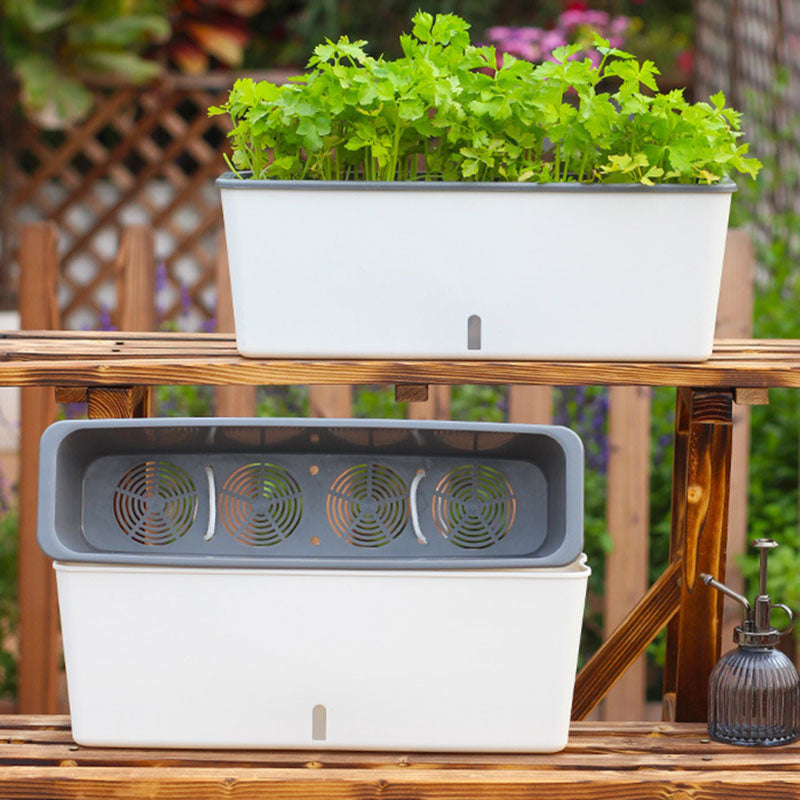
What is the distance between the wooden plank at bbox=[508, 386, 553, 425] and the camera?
1.94 metres

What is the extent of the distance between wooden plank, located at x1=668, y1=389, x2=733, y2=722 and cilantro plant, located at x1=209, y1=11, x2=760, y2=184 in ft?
0.79

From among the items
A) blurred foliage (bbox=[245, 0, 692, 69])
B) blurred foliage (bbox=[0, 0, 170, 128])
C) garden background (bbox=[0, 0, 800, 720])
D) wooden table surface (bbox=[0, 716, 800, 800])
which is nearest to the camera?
wooden table surface (bbox=[0, 716, 800, 800])

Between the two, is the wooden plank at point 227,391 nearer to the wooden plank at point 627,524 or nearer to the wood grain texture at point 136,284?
the wood grain texture at point 136,284

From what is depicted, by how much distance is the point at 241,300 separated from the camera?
3.70ft

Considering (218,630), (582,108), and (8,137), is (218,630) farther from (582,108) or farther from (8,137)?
(8,137)

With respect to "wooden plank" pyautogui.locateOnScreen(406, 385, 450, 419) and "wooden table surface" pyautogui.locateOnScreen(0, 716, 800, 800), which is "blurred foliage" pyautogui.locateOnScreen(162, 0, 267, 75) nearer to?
"wooden plank" pyautogui.locateOnScreen(406, 385, 450, 419)

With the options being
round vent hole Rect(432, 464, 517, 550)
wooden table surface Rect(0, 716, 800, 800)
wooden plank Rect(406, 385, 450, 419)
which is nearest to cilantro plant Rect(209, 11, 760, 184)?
round vent hole Rect(432, 464, 517, 550)

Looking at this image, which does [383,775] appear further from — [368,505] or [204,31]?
[204,31]

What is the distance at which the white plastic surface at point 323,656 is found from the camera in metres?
1.06

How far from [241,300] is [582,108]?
337 mm

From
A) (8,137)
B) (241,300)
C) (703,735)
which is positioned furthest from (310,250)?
(8,137)

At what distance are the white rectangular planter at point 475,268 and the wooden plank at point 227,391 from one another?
816mm

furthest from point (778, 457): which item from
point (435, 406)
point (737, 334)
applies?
point (435, 406)

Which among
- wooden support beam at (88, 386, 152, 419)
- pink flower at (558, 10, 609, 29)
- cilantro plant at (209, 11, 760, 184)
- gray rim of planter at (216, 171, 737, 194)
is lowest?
wooden support beam at (88, 386, 152, 419)
